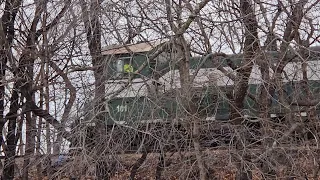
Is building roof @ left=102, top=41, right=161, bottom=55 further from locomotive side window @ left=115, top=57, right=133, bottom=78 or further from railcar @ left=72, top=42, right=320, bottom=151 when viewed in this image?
locomotive side window @ left=115, top=57, right=133, bottom=78

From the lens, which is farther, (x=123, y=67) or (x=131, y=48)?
(x=131, y=48)

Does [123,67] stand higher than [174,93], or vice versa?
[123,67]

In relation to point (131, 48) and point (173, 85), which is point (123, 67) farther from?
point (173, 85)

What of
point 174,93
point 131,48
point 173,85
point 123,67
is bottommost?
point 174,93

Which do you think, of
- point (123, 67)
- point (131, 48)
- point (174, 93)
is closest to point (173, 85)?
point (174, 93)

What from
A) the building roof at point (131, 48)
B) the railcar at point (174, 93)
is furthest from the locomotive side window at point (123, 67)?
the building roof at point (131, 48)

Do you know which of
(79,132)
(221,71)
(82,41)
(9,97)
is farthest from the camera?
(9,97)

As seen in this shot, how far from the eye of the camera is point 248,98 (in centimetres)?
742

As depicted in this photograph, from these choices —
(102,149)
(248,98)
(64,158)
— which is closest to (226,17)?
(248,98)

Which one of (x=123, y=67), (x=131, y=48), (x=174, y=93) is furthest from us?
(x=131, y=48)

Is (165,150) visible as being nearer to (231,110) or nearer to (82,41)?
(231,110)

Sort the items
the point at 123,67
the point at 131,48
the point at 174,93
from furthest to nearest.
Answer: the point at 131,48 → the point at 123,67 → the point at 174,93

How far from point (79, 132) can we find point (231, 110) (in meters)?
2.25

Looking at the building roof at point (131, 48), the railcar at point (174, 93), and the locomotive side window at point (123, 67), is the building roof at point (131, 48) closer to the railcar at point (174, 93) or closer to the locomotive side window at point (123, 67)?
the railcar at point (174, 93)
